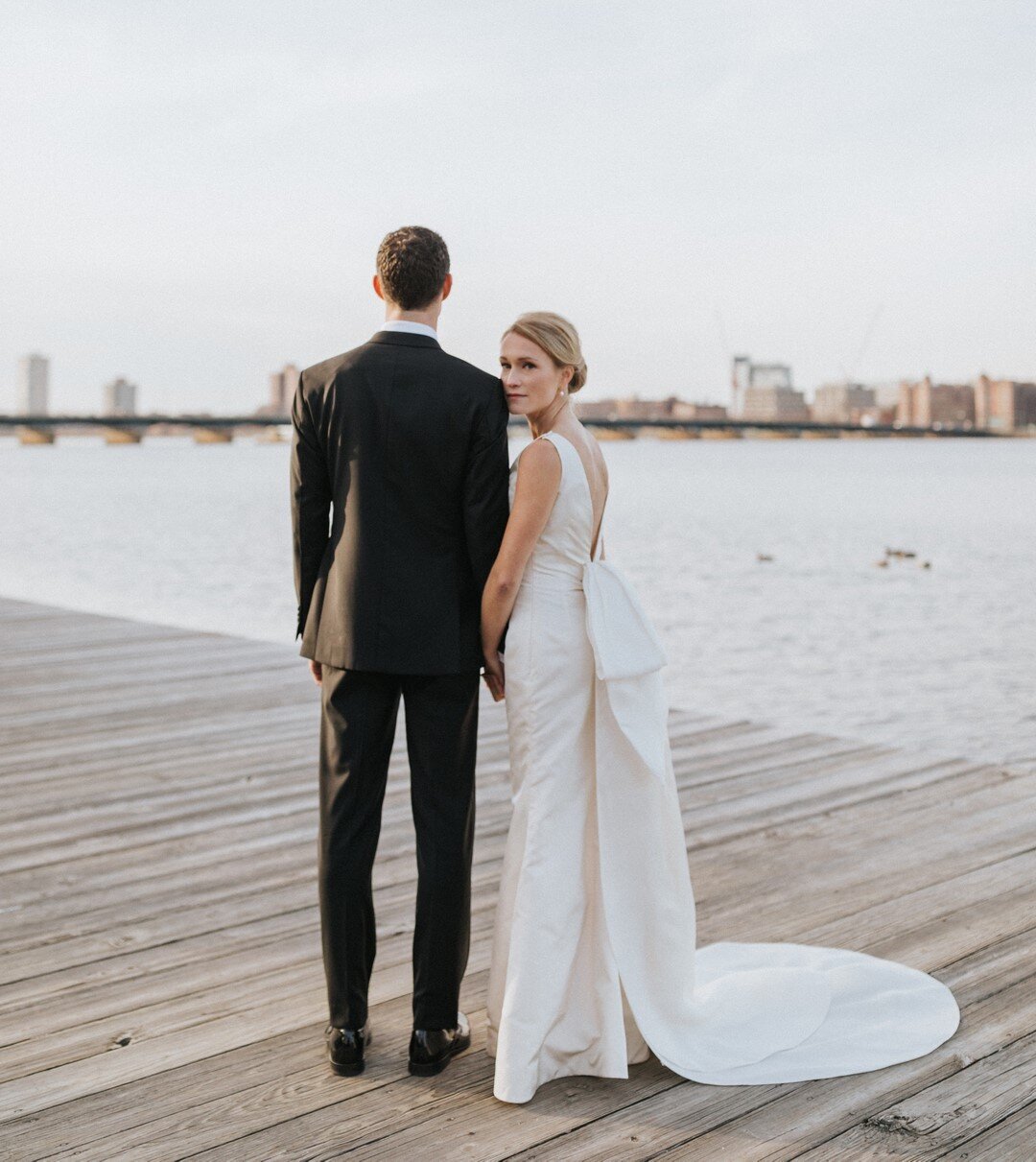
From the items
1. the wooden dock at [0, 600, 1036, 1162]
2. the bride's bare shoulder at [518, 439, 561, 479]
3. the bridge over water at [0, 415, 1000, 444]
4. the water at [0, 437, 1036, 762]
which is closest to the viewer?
the wooden dock at [0, 600, 1036, 1162]

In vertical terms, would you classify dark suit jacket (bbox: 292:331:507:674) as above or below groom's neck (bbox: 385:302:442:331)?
below

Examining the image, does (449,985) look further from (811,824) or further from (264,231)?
(264,231)

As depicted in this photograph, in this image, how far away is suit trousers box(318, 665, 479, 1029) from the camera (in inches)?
84.6

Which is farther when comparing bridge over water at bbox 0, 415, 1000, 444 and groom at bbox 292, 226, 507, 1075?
bridge over water at bbox 0, 415, 1000, 444

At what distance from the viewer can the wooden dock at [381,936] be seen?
1.99m

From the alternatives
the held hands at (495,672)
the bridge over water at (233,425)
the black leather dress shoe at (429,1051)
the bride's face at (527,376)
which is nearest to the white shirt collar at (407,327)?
the bride's face at (527,376)

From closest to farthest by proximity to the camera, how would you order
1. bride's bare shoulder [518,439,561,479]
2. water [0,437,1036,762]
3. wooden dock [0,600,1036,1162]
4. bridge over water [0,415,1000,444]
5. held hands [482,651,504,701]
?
wooden dock [0,600,1036,1162] → bride's bare shoulder [518,439,561,479] → held hands [482,651,504,701] → water [0,437,1036,762] → bridge over water [0,415,1000,444]

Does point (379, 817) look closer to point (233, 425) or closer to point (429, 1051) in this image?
point (429, 1051)

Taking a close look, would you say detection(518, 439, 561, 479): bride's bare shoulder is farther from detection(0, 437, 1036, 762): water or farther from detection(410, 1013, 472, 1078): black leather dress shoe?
detection(0, 437, 1036, 762): water

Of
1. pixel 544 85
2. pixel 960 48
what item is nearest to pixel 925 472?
pixel 960 48

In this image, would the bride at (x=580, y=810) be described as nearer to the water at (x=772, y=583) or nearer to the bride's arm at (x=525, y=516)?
the bride's arm at (x=525, y=516)

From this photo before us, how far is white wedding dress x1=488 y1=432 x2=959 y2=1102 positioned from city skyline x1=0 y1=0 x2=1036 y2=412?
514 millimetres

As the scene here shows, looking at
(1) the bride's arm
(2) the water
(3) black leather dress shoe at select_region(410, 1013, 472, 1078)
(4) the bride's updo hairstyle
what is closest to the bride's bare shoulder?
(1) the bride's arm

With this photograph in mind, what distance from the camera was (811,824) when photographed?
3.69 meters
